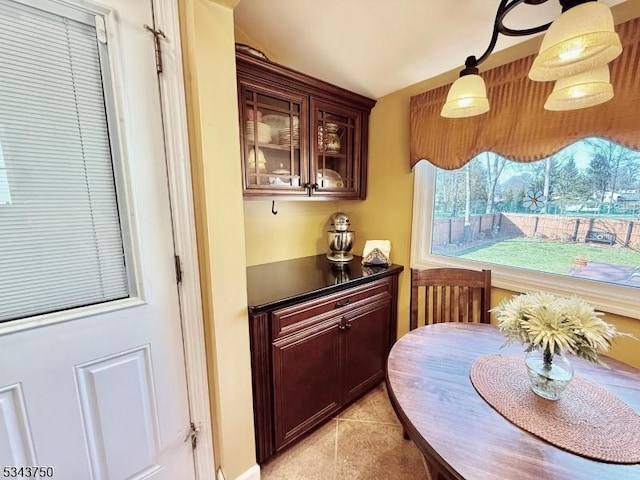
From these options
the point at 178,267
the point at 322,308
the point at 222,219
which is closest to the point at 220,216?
the point at 222,219

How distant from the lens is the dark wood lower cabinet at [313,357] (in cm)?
131

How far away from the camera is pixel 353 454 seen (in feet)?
4.94

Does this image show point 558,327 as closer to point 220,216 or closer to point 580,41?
point 580,41

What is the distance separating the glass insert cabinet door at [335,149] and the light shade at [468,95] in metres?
0.89

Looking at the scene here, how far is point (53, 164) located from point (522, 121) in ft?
6.51

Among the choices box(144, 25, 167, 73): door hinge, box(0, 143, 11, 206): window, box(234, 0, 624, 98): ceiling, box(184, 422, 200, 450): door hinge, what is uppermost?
box(234, 0, 624, 98): ceiling

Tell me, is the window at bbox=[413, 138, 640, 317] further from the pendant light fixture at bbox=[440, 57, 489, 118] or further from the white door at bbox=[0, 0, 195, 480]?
the white door at bbox=[0, 0, 195, 480]

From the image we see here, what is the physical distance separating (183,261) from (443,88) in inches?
68.8

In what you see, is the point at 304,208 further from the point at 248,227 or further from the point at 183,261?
the point at 183,261

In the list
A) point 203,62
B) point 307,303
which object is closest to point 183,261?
point 307,303

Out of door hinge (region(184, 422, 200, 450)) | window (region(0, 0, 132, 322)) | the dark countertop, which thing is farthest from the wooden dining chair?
window (region(0, 0, 132, 322))

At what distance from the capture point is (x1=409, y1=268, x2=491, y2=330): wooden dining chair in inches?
59.6

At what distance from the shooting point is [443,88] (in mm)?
1644

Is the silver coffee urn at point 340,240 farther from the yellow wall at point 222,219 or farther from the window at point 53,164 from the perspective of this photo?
the window at point 53,164
